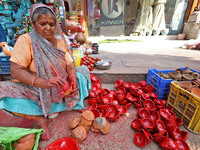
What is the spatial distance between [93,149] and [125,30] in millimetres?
10039

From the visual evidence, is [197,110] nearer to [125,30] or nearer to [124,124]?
[124,124]

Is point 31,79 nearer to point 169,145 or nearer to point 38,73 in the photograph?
point 38,73

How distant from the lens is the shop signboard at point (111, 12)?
321 inches

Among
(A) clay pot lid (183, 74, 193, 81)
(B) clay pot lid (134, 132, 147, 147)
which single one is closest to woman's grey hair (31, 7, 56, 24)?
(B) clay pot lid (134, 132, 147, 147)

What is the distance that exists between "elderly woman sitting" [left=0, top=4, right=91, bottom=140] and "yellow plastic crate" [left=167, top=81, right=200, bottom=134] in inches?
54.4

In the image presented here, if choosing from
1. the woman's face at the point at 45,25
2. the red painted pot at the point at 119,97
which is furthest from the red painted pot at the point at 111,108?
the woman's face at the point at 45,25

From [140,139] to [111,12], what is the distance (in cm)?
933

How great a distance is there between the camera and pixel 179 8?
779 cm

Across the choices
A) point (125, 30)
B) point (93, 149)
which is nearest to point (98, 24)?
point (125, 30)

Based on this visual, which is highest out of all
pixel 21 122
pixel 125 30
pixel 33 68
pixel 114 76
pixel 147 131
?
pixel 125 30

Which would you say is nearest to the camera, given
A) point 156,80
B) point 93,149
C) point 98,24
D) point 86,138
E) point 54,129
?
point 93,149

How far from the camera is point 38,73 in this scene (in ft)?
3.80

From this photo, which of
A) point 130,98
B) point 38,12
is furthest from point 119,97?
point 38,12

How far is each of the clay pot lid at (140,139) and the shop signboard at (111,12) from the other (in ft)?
29.9
